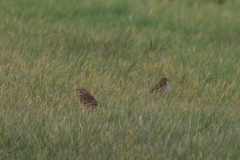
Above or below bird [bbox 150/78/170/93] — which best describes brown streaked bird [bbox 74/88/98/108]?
above

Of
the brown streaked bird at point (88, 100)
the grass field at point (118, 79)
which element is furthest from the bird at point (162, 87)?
the brown streaked bird at point (88, 100)

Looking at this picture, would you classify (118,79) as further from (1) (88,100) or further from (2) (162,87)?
(1) (88,100)

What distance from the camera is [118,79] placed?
23.9ft

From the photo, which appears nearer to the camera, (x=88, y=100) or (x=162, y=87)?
(x=88, y=100)

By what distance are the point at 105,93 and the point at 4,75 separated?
1.57 m

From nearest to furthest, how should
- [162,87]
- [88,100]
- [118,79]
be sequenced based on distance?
1. [88,100]
2. [162,87]
3. [118,79]

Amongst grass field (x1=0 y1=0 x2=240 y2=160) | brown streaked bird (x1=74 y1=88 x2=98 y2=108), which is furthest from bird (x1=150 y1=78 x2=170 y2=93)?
brown streaked bird (x1=74 y1=88 x2=98 y2=108)

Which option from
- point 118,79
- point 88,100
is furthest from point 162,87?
point 88,100

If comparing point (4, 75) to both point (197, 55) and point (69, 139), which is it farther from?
point (197, 55)

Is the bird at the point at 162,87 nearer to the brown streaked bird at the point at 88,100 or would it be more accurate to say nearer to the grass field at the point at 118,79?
the grass field at the point at 118,79

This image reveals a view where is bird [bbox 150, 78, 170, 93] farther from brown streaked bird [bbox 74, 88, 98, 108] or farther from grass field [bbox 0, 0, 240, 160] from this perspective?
brown streaked bird [bbox 74, 88, 98, 108]

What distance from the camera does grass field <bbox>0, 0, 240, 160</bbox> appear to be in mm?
4852

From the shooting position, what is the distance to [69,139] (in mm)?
4832

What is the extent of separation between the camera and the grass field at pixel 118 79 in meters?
4.85
